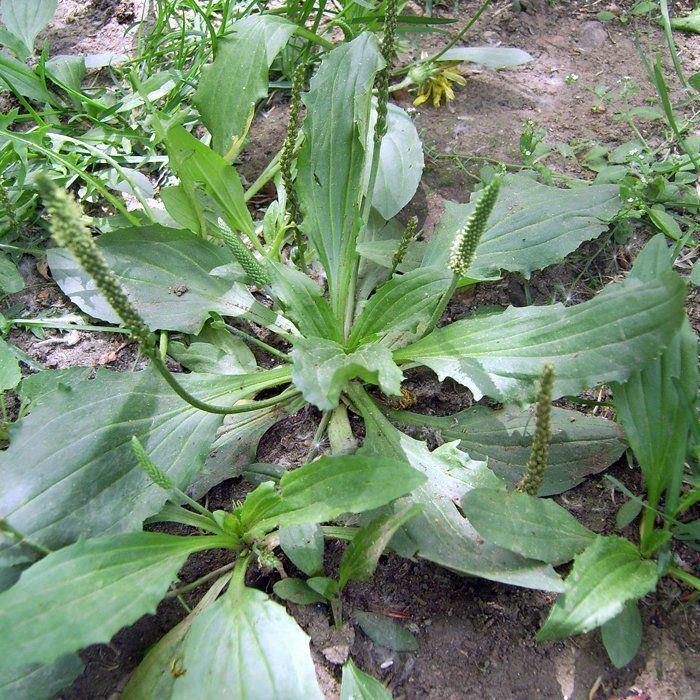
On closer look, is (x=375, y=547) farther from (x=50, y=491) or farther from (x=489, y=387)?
(x=50, y=491)

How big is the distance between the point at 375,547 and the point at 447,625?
0.34 m

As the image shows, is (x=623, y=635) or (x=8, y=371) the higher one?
(x=8, y=371)

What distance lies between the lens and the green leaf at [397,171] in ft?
8.59

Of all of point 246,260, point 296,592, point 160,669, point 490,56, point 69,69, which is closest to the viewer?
point 160,669

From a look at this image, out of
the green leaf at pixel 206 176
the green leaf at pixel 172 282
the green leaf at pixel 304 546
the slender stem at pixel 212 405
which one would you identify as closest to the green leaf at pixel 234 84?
the green leaf at pixel 206 176

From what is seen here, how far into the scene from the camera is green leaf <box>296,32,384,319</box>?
2287mm

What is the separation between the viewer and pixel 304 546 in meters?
1.86

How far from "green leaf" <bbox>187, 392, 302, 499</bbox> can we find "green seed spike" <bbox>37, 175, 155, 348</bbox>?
87cm

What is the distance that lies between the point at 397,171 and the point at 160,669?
2016 millimetres

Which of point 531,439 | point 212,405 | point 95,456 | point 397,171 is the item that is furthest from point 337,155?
point 95,456

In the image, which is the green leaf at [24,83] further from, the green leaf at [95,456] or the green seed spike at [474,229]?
the green seed spike at [474,229]

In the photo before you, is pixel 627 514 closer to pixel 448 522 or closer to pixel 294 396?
pixel 448 522

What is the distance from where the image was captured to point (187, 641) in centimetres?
167

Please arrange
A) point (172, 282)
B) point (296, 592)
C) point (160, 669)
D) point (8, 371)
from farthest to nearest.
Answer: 1. point (172, 282)
2. point (8, 371)
3. point (296, 592)
4. point (160, 669)
